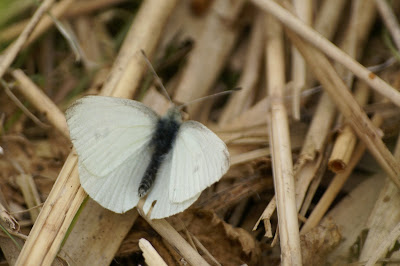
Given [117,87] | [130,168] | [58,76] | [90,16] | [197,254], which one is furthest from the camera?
[90,16]

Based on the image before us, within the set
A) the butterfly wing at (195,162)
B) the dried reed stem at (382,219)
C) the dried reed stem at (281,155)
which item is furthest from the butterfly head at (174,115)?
the dried reed stem at (382,219)

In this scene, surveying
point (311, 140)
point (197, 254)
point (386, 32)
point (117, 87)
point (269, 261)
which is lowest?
point (269, 261)

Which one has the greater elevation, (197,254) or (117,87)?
(117,87)

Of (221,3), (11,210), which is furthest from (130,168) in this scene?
(221,3)

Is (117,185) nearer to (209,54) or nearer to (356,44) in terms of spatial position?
(209,54)

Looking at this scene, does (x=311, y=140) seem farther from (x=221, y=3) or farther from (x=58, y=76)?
(x=58, y=76)

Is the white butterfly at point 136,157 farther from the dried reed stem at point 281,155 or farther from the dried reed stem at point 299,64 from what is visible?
the dried reed stem at point 299,64

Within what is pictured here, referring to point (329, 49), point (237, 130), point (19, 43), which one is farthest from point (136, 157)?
point (329, 49)

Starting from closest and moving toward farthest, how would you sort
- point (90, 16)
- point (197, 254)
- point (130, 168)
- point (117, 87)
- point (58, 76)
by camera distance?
point (197, 254), point (130, 168), point (117, 87), point (58, 76), point (90, 16)
